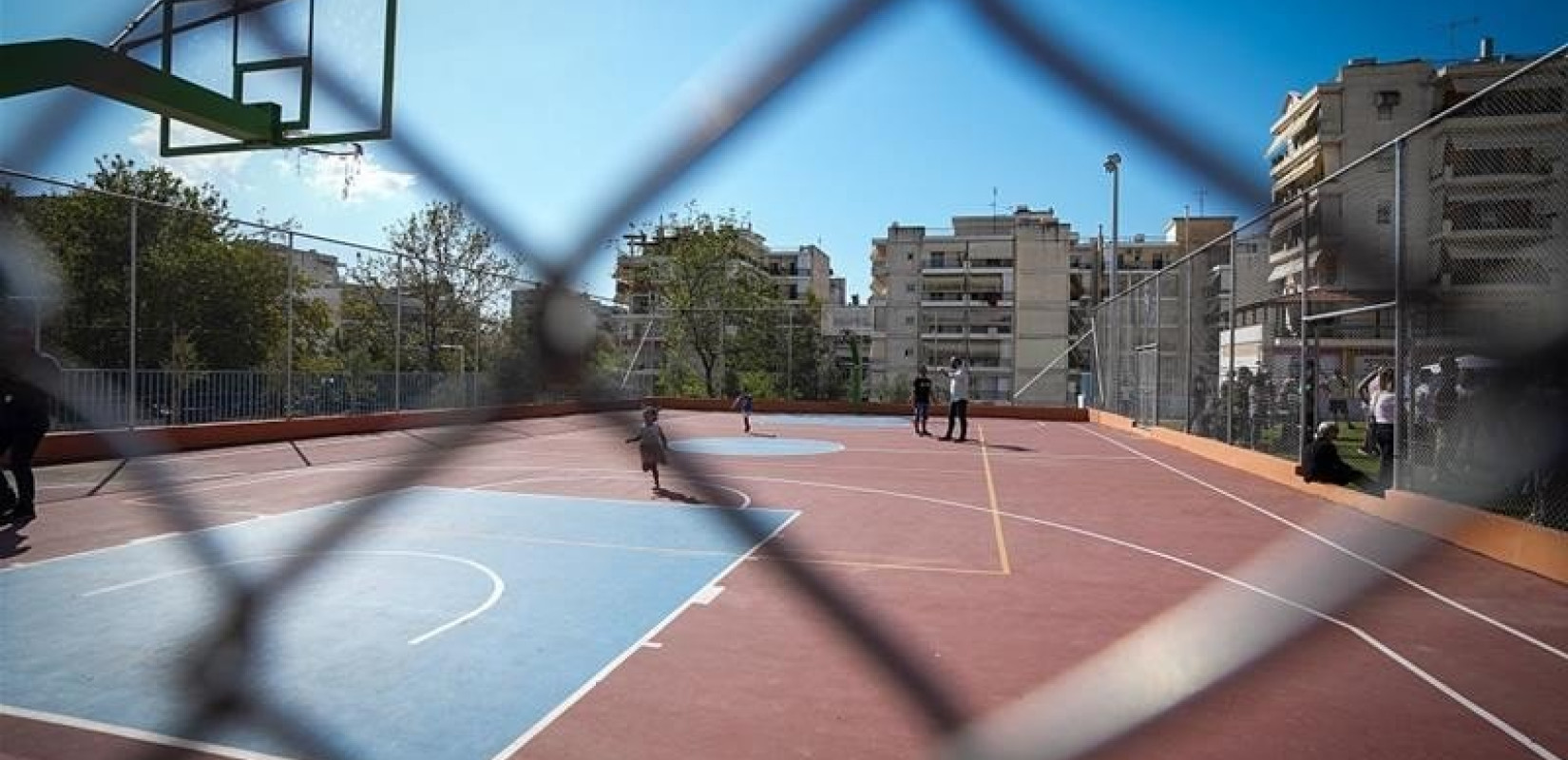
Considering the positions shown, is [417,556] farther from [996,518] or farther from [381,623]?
[996,518]

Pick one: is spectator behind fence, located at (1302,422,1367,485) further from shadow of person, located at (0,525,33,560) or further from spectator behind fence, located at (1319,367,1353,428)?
shadow of person, located at (0,525,33,560)

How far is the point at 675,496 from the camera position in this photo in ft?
30.6

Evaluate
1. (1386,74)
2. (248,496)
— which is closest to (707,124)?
(1386,74)

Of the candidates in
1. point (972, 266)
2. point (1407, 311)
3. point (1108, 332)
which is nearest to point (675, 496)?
point (1407, 311)

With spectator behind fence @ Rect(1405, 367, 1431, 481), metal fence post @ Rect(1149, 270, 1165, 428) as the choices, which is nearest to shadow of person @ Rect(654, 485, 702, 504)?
spectator behind fence @ Rect(1405, 367, 1431, 481)

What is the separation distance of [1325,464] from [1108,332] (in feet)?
40.0

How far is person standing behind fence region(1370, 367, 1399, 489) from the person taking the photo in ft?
32.2

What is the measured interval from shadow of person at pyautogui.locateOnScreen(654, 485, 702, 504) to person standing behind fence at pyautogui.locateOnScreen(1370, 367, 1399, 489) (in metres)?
7.18

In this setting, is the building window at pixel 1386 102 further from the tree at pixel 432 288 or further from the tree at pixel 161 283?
the tree at pixel 161 283

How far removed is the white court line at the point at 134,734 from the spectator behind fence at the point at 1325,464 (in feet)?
34.2

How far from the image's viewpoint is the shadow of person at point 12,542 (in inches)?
236

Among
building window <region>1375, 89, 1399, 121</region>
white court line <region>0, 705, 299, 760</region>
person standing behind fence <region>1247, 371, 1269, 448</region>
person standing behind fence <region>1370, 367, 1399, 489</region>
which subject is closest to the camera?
building window <region>1375, 89, 1399, 121</region>

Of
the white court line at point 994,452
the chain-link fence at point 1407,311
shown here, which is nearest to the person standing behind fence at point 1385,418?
the chain-link fence at point 1407,311

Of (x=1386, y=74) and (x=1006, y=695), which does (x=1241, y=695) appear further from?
(x=1386, y=74)
